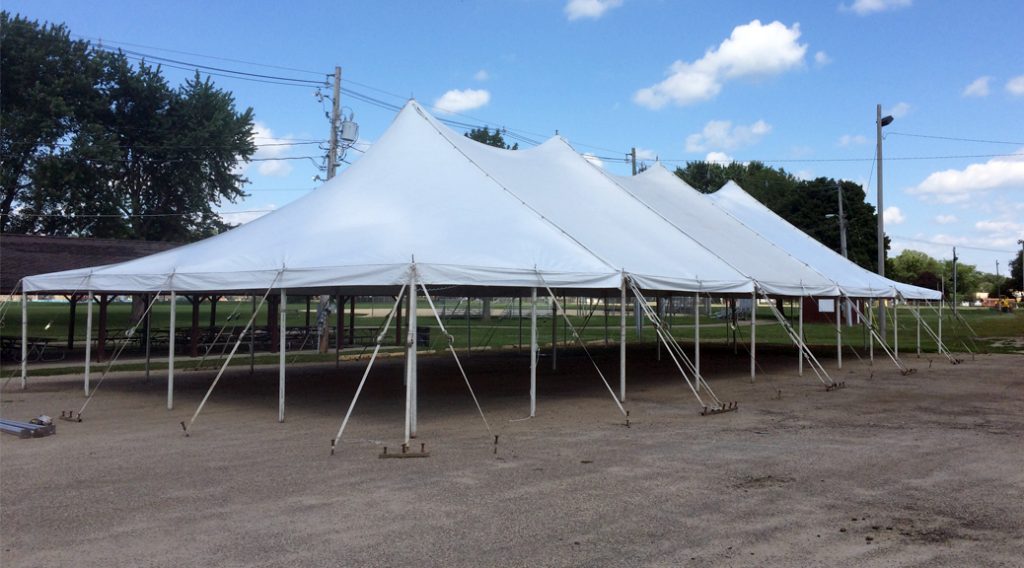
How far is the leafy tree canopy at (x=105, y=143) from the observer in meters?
26.7

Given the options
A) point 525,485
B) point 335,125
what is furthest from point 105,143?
point 525,485

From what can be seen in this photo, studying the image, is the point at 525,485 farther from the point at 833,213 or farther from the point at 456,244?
the point at 833,213

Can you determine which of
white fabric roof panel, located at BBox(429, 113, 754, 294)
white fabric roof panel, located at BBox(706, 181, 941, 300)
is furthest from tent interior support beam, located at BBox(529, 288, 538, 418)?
white fabric roof panel, located at BBox(706, 181, 941, 300)

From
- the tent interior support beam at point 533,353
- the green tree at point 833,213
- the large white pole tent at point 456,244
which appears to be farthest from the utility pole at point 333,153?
the green tree at point 833,213

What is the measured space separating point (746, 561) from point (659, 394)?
7454 mm

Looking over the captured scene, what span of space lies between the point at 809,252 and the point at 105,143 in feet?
75.5

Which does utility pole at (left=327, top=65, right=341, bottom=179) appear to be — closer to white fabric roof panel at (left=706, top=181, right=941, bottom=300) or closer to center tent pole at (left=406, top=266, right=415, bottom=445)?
white fabric roof panel at (left=706, top=181, right=941, bottom=300)

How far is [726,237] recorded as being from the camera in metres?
14.1

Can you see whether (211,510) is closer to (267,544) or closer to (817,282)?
(267,544)

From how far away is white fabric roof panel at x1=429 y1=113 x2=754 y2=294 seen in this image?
10.1 m

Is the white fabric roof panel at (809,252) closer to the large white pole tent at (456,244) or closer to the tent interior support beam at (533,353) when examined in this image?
the large white pole tent at (456,244)

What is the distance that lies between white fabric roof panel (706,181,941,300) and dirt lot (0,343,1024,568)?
471 centimetres

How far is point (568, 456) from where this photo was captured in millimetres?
6871

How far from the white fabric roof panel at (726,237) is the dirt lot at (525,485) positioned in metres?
2.54
